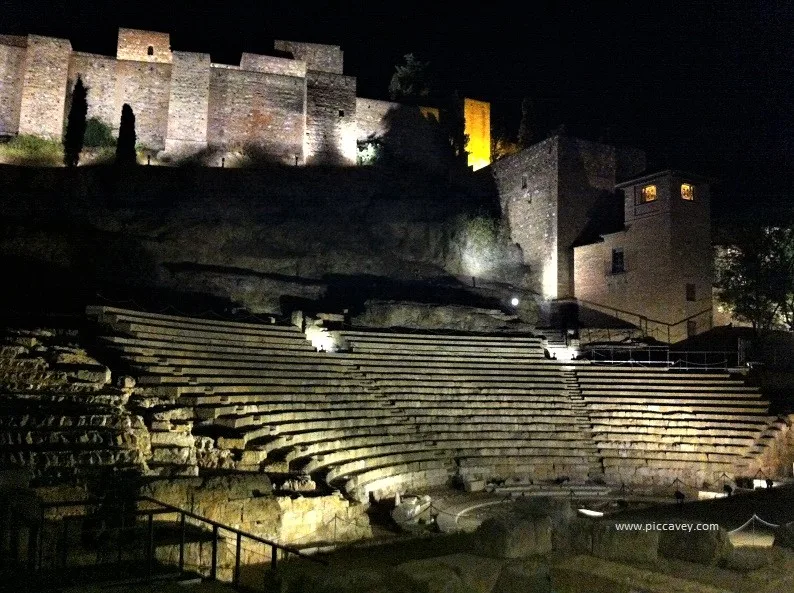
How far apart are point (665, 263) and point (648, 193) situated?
11.1ft

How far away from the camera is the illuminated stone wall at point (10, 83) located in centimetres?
3638

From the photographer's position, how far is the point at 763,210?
2845 centimetres

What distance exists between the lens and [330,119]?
1604 inches

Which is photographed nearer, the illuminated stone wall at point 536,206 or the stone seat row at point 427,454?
the stone seat row at point 427,454

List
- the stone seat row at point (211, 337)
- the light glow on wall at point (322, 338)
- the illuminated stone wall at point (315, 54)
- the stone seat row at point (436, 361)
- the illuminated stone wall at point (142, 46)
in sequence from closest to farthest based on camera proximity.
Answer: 1. the stone seat row at point (211, 337)
2. the stone seat row at point (436, 361)
3. the light glow on wall at point (322, 338)
4. the illuminated stone wall at point (142, 46)
5. the illuminated stone wall at point (315, 54)

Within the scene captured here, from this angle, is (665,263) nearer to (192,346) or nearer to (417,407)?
(417,407)

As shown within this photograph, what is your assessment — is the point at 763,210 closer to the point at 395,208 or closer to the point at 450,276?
the point at 450,276

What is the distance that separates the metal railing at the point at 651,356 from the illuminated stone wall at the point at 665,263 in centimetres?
372

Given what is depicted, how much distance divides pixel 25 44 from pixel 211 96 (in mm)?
10502

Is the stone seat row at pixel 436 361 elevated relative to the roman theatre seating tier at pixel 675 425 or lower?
elevated

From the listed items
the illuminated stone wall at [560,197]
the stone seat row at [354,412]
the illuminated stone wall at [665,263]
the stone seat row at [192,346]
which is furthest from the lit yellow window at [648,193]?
the stone seat row at [192,346]

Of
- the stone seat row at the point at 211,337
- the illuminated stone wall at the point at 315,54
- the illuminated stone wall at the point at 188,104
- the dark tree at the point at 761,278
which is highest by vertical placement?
the illuminated stone wall at the point at 315,54

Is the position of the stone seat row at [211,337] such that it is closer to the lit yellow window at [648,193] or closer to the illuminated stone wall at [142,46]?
the lit yellow window at [648,193]

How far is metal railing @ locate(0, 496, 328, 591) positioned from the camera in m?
5.20
